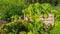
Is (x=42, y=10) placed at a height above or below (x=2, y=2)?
above

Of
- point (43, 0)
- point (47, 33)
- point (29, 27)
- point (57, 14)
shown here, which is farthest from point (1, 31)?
point (43, 0)

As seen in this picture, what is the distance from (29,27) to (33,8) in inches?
8.8

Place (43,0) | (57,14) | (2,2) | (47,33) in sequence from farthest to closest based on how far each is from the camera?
(43,0) < (2,2) < (57,14) < (47,33)

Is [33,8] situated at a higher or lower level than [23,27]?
higher

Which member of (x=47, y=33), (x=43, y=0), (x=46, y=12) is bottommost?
(x=43, y=0)

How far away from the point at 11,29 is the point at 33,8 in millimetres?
350

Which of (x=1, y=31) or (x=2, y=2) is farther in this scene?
(x=2, y=2)

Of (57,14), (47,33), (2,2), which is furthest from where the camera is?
(2,2)

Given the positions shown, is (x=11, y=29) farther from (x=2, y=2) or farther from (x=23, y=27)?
(x=2, y=2)

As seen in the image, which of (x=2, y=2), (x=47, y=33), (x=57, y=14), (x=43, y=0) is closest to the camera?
(x=47, y=33)

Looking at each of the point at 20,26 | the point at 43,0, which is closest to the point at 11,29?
the point at 20,26

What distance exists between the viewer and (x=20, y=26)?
10.0 ft

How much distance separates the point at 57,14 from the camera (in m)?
3.21

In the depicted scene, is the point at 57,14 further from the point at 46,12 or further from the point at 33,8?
the point at 33,8
